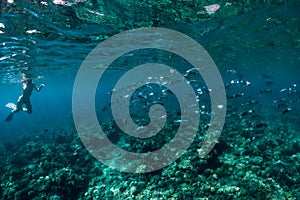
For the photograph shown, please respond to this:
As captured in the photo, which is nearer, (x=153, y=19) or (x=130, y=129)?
(x=153, y=19)

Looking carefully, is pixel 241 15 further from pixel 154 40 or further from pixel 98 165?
pixel 98 165

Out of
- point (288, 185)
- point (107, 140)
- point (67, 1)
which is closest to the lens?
point (288, 185)

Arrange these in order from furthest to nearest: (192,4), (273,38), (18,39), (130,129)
Answer: (273,38), (130,129), (18,39), (192,4)

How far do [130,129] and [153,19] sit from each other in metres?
9.66

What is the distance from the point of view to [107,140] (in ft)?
63.9

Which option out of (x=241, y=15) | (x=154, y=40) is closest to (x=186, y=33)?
(x=154, y=40)

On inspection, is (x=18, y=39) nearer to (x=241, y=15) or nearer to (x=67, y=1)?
(x=67, y=1)

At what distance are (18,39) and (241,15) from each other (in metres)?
15.2

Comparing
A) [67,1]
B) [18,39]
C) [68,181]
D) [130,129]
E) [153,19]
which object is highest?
[153,19]

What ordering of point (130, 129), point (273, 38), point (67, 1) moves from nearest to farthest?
point (67, 1)
point (130, 129)
point (273, 38)

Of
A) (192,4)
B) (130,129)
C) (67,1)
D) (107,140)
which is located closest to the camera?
(67,1)

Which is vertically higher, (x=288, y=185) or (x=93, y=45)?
(x=93, y=45)

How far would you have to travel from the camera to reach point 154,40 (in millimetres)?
21328

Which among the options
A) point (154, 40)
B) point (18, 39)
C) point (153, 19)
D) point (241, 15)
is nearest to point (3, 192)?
point (18, 39)
